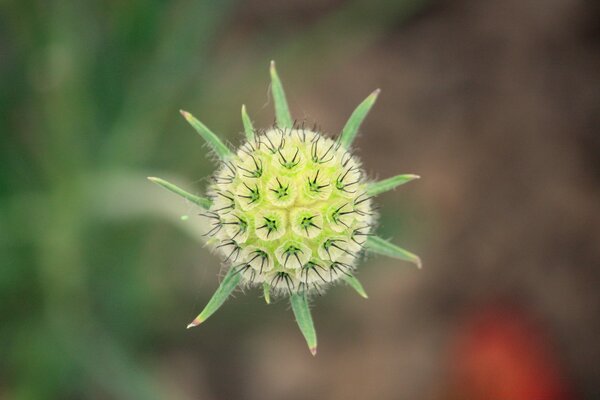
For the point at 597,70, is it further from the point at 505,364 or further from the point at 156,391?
the point at 156,391

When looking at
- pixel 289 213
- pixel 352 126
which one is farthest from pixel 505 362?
pixel 289 213

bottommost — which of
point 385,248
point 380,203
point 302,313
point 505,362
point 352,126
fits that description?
point 302,313

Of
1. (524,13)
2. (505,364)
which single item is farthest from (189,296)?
A: (524,13)

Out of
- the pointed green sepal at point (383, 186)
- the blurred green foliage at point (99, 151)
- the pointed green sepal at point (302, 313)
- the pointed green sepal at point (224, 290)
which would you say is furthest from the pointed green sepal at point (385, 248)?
the blurred green foliage at point (99, 151)

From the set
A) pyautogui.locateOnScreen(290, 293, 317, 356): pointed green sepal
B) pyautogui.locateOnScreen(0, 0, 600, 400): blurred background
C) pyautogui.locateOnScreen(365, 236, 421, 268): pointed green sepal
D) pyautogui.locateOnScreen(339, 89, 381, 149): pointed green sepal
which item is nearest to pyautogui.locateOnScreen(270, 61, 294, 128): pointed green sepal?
pyautogui.locateOnScreen(339, 89, 381, 149): pointed green sepal

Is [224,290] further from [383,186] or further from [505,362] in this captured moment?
[505,362]

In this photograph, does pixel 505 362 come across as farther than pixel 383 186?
Yes

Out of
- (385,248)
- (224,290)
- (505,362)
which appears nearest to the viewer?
(224,290)
